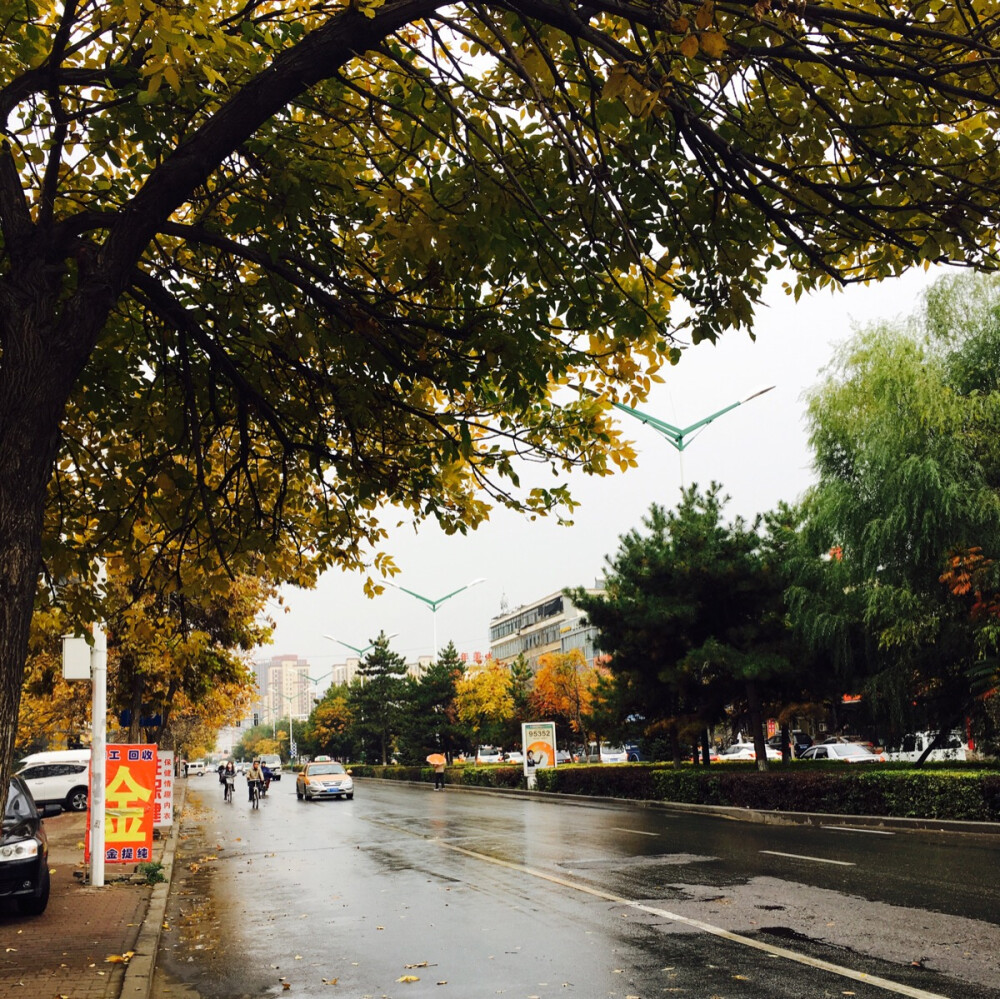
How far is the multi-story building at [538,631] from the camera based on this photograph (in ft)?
371

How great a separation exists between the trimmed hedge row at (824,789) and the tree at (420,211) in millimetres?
13167

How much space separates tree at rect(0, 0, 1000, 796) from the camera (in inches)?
193

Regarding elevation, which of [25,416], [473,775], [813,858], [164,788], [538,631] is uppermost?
[538,631]

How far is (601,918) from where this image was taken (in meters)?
9.81

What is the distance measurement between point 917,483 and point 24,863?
700 inches

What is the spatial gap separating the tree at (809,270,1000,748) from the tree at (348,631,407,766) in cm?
6348

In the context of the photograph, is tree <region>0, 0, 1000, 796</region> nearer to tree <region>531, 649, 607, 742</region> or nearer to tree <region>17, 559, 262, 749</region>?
tree <region>17, 559, 262, 749</region>

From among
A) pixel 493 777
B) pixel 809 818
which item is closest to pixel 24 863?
pixel 809 818

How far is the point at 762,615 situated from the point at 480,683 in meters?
45.5

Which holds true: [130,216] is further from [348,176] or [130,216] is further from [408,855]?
[408,855]

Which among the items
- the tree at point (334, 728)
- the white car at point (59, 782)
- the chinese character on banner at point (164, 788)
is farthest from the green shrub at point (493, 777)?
the tree at point (334, 728)

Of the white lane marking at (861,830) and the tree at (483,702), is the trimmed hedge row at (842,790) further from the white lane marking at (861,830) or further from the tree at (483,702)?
the tree at (483,702)

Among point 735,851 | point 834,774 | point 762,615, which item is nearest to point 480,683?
point 762,615

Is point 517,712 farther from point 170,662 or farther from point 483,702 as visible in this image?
point 170,662
